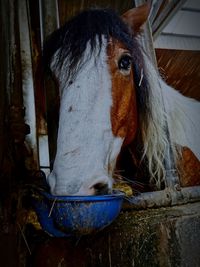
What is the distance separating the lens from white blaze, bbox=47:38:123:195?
101cm

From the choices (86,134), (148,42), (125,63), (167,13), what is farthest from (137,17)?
(167,13)

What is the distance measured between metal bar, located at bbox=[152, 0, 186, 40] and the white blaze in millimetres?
1705

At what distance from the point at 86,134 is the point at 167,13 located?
7.36ft

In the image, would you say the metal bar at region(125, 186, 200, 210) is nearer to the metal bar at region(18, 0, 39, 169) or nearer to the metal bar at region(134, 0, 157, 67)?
the metal bar at region(18, 0, 39, 169)

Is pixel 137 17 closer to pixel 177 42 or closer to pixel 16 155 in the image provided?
pixel 16 155

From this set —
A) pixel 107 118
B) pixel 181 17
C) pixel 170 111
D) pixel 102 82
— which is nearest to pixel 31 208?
pixel 107 118

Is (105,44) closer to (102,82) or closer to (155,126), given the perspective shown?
(102,82)

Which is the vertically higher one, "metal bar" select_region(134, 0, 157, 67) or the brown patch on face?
"metal bar" select_region(134, 0, 157, 67)

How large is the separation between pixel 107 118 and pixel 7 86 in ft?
1.64

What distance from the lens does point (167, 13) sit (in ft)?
9.18

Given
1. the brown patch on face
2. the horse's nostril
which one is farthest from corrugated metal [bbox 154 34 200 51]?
the horse's nostril

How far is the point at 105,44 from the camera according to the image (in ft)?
4.58

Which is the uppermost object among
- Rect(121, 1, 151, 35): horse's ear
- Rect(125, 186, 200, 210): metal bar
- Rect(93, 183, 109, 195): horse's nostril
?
Rect(121, 1, 151, 35): horse's ear

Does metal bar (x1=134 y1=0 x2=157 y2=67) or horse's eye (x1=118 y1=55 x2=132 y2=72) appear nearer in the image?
horse's eye (x1=118 y1=55 x2=132 y2=72)
